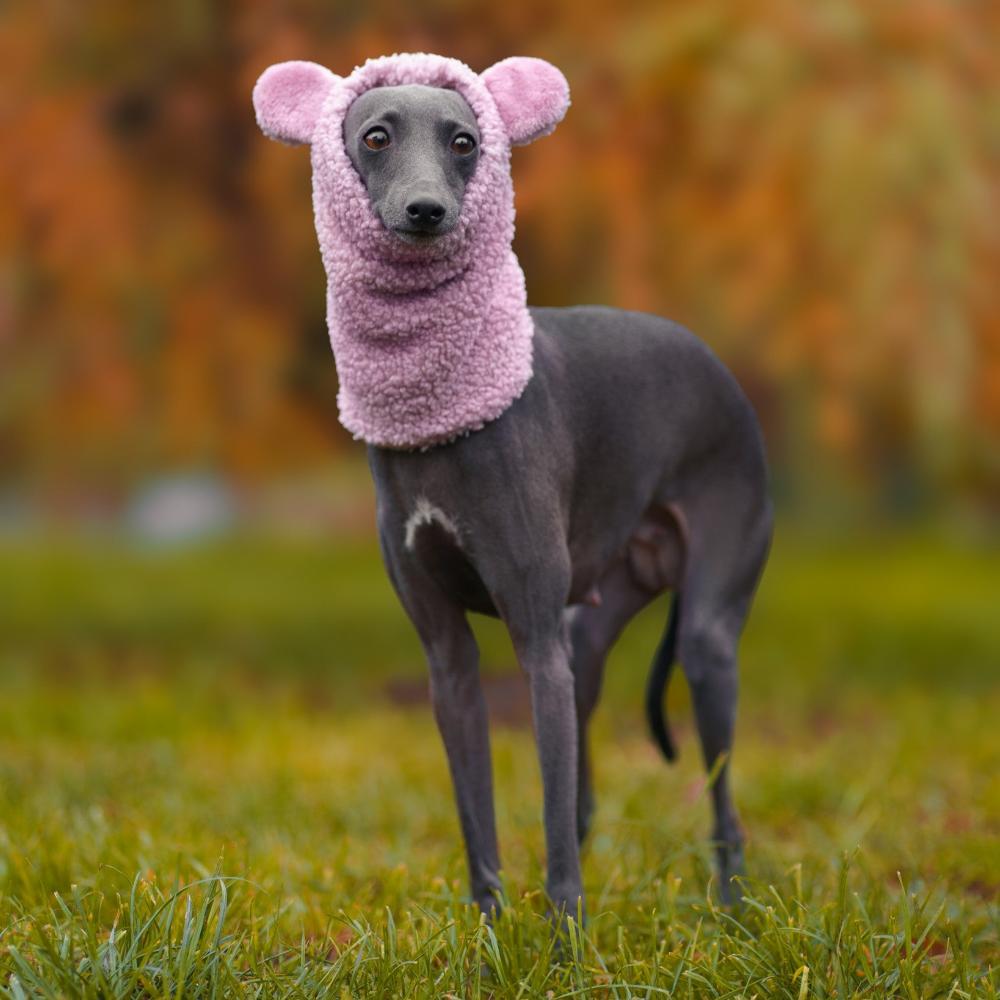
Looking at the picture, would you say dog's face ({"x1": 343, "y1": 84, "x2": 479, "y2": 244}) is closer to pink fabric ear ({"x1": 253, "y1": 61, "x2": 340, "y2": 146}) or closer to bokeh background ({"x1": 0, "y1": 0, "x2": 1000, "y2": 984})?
pink fabric ear ({"x1": 253, "y1": 61, "x2": 340, "y2": 146})

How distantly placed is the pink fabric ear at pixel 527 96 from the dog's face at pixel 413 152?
0.31ft

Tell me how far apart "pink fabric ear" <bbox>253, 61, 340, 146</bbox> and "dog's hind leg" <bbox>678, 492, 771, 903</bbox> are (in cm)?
135

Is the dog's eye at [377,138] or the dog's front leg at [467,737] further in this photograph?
the dog's front leg at [467,737]

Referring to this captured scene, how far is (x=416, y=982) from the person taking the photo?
2742mm

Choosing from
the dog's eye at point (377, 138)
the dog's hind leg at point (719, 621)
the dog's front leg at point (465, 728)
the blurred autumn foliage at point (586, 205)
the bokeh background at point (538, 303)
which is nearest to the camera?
the dog's eye at point (377, 138)

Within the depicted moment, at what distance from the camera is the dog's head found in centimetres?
281

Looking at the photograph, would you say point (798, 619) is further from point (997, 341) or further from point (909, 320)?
point (909, 320)

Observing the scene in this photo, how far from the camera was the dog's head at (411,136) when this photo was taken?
9.23ft

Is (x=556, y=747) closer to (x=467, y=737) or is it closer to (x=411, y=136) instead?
(x=467, y=737)

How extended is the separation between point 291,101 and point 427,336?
0.58 meters

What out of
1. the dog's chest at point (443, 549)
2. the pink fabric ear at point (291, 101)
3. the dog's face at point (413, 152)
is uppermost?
the pink fabric ear at point (291, 101)

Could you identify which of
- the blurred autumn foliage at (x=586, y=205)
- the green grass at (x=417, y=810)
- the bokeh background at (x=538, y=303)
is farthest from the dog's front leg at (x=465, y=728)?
the blurred autumn foliage at (x=586, y=205)

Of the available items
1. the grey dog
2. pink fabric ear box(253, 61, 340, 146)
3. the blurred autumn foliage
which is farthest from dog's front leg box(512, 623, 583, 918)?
the blurred autumn foliage

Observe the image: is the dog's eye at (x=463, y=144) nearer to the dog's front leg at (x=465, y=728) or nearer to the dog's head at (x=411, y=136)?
the dog's head at (x=411, y=136)
